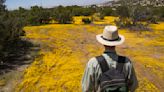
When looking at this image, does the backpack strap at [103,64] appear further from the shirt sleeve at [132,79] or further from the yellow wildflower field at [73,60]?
the yellow wildflower field at [73,60]

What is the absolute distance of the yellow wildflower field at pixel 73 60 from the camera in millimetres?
12695

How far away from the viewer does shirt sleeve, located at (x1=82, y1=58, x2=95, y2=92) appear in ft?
14.6

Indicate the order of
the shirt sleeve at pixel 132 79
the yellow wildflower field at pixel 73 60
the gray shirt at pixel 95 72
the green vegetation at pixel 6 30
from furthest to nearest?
the green vegetation at pixel 6 30 → the yellow wildflower field at pixel 73 60 → the shirt sleeve at pixel 132 79 → the gray shirt at pixel 95 72

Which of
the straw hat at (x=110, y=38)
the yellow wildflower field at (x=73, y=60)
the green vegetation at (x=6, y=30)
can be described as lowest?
the yellow wildflower field at (x=73, y=60)

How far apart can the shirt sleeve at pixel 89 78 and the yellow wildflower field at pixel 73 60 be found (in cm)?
761

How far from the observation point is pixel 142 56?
1778 cm

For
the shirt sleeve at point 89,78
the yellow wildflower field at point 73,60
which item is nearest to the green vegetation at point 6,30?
the yellow wildflower field at point 73,60

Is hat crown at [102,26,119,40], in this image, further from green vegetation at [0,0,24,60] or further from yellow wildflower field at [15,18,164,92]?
green vegetation at [0,0,24,60]

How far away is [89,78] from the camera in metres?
4.50

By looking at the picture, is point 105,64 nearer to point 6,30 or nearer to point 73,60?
point 73,60

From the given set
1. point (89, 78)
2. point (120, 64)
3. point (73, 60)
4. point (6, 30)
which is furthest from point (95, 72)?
point (6, 30)

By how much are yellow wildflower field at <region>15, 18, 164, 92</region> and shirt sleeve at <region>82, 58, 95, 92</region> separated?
300 inches

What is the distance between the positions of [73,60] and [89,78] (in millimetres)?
12000

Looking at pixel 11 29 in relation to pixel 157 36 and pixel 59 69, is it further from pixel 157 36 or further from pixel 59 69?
pixel 157 36
